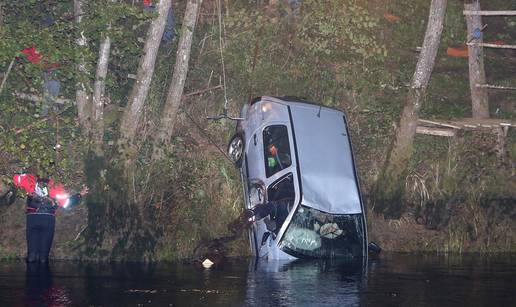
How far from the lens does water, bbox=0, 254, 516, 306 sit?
13805 mm

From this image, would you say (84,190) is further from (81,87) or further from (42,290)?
(42,290)

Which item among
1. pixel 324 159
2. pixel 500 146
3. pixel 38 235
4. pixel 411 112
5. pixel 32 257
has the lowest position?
pixel 32 257

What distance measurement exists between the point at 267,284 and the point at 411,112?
325 inches

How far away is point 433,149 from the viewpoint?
22.9m

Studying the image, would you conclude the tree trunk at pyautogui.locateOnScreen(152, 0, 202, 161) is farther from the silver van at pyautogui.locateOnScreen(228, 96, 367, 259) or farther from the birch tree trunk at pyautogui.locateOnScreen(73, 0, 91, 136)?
the silver van at pyautogui.locateOnScreen(228, 96, 367, 259)

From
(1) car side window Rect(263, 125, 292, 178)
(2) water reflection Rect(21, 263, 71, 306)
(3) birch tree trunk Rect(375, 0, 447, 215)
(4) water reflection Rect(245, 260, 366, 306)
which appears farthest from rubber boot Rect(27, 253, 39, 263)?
(3) birch tree trunk Rect(375, 0, 447, 215)

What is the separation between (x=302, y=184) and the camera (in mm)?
17984

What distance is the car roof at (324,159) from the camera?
18.1 metres

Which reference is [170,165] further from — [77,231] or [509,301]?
[509,301]

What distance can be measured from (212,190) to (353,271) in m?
4.46

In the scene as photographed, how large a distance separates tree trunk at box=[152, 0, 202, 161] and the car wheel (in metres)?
1.38

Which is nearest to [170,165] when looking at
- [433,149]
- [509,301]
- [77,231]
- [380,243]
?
[77,231]

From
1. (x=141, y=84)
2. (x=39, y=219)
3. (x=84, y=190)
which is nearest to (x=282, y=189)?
(x=84, y=190)

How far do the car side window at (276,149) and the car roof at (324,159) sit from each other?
1.01 ft
